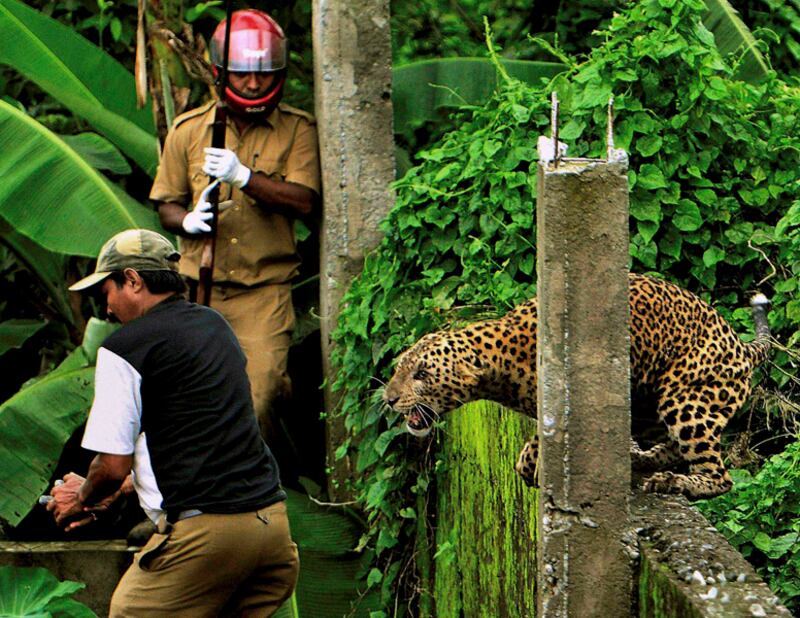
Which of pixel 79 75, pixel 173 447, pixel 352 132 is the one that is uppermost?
pixel 79 75

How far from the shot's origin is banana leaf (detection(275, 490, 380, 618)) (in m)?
7.68

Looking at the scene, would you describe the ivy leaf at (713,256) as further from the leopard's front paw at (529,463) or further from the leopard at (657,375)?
the leopard's front paw at (529,463)

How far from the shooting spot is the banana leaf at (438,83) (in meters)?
8.52

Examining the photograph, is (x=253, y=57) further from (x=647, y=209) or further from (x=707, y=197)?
(x=707, y=197)

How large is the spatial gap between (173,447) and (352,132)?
3.25 m

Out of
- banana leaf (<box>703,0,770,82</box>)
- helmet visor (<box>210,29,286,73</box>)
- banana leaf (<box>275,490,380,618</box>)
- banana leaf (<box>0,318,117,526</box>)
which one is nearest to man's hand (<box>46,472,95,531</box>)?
banana leaf (<box>0,318,117,526</box>)

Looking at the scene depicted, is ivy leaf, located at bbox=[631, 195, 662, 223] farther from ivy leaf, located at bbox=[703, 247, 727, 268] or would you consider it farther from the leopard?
the leopard

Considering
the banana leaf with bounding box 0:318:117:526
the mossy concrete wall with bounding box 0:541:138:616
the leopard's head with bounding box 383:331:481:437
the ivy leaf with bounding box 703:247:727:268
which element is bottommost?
the mossy concrete wall with bounding box 0:541:138:616

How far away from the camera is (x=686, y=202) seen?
654 centimetres

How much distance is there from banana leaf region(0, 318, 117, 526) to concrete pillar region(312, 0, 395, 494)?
1362 millimetres

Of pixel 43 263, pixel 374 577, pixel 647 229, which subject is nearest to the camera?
pixel 647 229

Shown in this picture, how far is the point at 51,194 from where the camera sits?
777 centimetres

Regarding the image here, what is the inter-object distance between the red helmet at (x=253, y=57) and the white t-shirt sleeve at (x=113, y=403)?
316 cm

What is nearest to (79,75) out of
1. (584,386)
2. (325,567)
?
(325,567)
